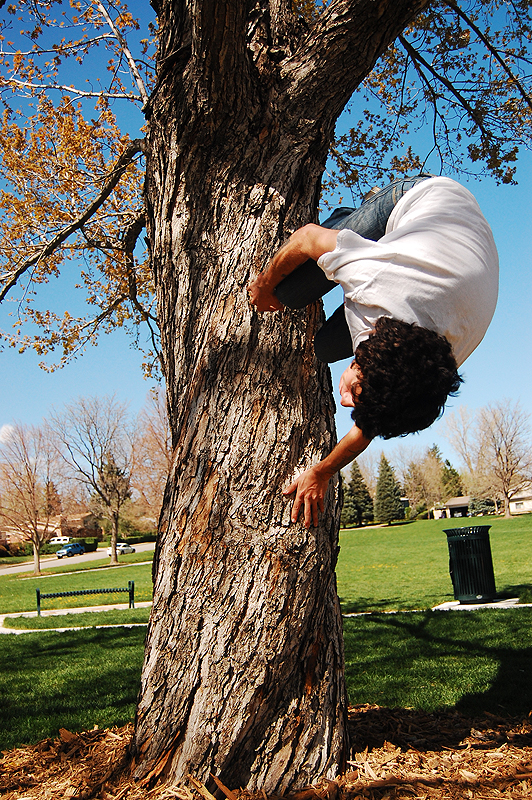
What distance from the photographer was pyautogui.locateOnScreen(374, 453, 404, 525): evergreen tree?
6450 centimetres

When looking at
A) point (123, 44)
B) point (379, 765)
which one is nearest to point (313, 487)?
point (379, 765)

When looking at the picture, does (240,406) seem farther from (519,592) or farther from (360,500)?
(360,500)

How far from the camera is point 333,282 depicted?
2.65 metres

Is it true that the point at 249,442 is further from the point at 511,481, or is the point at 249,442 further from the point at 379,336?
the point at 511,481

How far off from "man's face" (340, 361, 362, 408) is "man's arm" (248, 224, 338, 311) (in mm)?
492

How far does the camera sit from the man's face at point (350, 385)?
209 centimetres

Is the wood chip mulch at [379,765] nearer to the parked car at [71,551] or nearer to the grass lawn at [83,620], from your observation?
the grass lawn at [83,620]

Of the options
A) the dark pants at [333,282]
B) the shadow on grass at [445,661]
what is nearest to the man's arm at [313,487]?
the dark pants at [333,282]

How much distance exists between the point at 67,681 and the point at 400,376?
19.5 feet

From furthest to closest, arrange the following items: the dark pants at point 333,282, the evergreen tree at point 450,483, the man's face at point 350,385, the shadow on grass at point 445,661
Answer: the evergreen tree at point 450,483 → the shadow on grass at point 445,661 → the dark pants at point 333,282 → the man's face at point 350,385

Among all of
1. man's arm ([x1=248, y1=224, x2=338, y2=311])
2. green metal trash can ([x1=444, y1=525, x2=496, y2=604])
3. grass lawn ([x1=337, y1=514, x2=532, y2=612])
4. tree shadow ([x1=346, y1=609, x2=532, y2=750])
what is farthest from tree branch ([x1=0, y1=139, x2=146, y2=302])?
grass lawn ([x1=337, y1=514, x2=532, y2=612])

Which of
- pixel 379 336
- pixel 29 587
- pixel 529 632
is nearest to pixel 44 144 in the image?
pixel 379 336

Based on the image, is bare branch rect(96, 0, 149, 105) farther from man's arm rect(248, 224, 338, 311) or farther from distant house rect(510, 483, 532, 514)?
distant house rect(510, 483, 532, 514)

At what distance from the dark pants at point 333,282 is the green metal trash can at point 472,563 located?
8.50 metres
